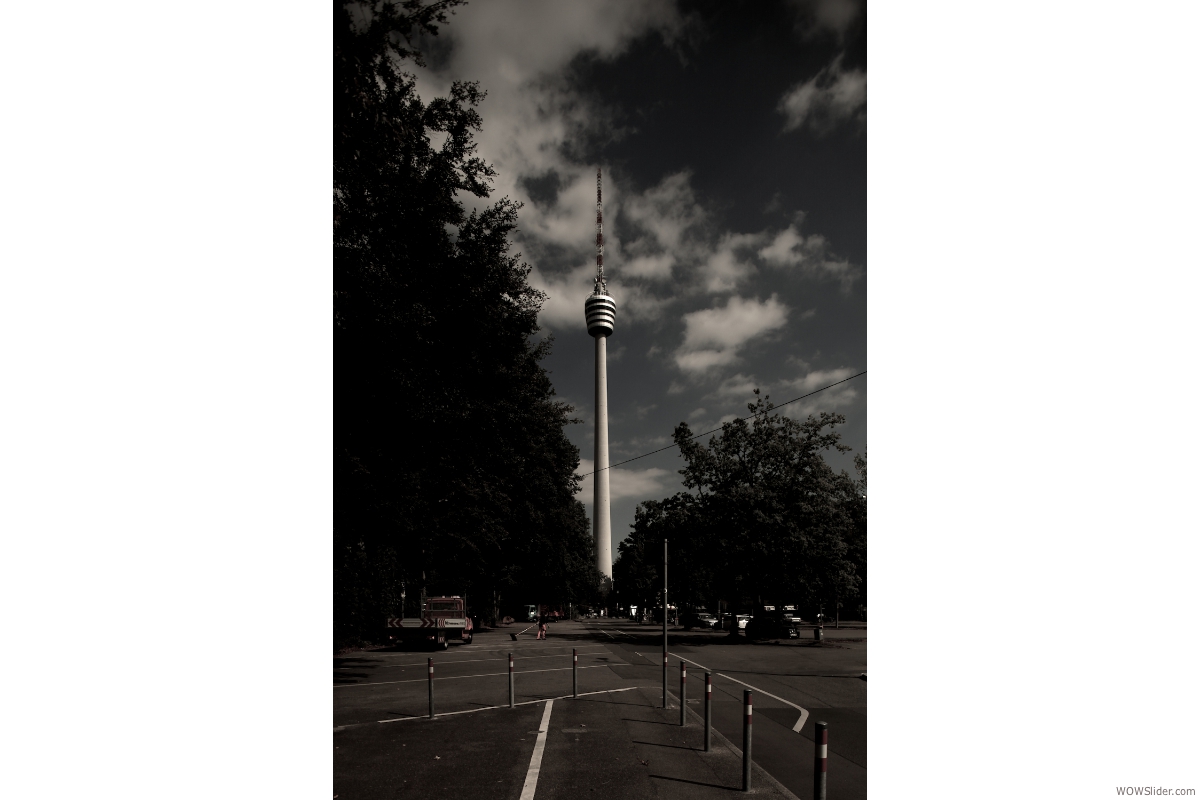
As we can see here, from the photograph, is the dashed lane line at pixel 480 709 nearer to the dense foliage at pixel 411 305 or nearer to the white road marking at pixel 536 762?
the white road marking at pixel 536 762

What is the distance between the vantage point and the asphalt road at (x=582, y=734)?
6.25 metres

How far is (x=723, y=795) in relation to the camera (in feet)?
19.2

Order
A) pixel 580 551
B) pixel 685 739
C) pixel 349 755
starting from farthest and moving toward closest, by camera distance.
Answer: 1. pixel 580 551
2. pixel 685 739
3. pixel 349 755

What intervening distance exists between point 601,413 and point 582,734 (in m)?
88.5

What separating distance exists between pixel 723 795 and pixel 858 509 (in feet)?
77.8

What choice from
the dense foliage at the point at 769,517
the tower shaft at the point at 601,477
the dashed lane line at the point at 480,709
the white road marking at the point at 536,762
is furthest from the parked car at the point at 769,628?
the tower shaft at the point at 601,477

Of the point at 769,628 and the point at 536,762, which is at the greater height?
the point at 536,762

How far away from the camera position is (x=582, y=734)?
8.30 m

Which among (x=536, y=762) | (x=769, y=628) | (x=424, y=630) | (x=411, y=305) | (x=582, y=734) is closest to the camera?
(x=536, y=762)

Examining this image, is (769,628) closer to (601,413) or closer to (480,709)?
(480,709)

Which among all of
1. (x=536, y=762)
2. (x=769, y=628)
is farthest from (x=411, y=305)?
(x=769, y=628)

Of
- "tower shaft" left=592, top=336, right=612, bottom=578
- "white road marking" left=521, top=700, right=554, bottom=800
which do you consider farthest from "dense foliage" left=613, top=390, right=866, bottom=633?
"tower shaft" left=592, top=336, right=612, bottom=578
